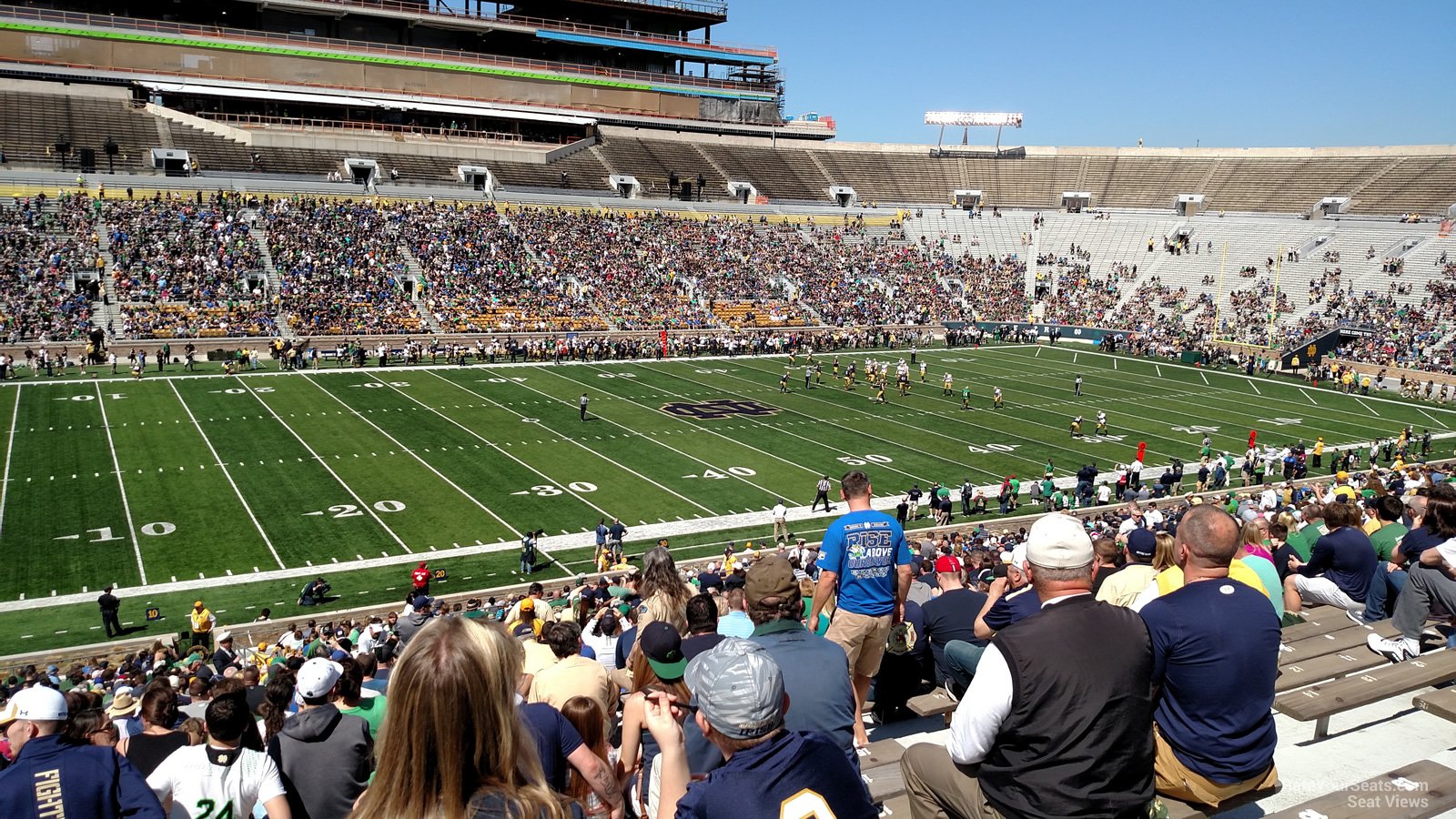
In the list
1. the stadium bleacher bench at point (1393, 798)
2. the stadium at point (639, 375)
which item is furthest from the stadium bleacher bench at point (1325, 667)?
the stadium bleacher bench at point (1393, 798)

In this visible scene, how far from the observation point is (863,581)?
7031 mm

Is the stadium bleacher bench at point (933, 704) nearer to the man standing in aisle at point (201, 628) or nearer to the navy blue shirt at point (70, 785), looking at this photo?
the navy blue shirt at point (70, 785)

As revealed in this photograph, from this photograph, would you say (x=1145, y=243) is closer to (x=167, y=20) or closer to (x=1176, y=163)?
(x=1176, y=163)

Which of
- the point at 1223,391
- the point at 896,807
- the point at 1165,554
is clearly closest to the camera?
the point at 896,807

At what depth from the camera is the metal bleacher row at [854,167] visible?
59.9 meters

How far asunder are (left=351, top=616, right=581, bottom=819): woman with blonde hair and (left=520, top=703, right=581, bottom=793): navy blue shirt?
1310mm

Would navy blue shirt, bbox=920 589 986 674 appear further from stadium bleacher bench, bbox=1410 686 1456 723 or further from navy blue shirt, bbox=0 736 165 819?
navy blue shirt, bbox=0 736 165 819

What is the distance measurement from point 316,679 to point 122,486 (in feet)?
81.5

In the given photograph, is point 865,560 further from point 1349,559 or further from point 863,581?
point 1349,559

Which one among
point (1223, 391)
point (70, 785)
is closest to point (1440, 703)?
point (70, 785)

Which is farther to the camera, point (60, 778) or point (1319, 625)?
point (1319, 625)

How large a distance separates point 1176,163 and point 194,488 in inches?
3084

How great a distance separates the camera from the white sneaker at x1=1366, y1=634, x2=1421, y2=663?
6.96m

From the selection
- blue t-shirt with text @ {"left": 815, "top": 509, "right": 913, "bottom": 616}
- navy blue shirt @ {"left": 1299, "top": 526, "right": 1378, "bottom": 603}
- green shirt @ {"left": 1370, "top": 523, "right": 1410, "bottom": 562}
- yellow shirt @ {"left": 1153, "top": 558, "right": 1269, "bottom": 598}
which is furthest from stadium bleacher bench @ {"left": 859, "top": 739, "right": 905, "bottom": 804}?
green shirt @ {"left": 1370, "top": 523, "right": 1410, "bottom": 562}
